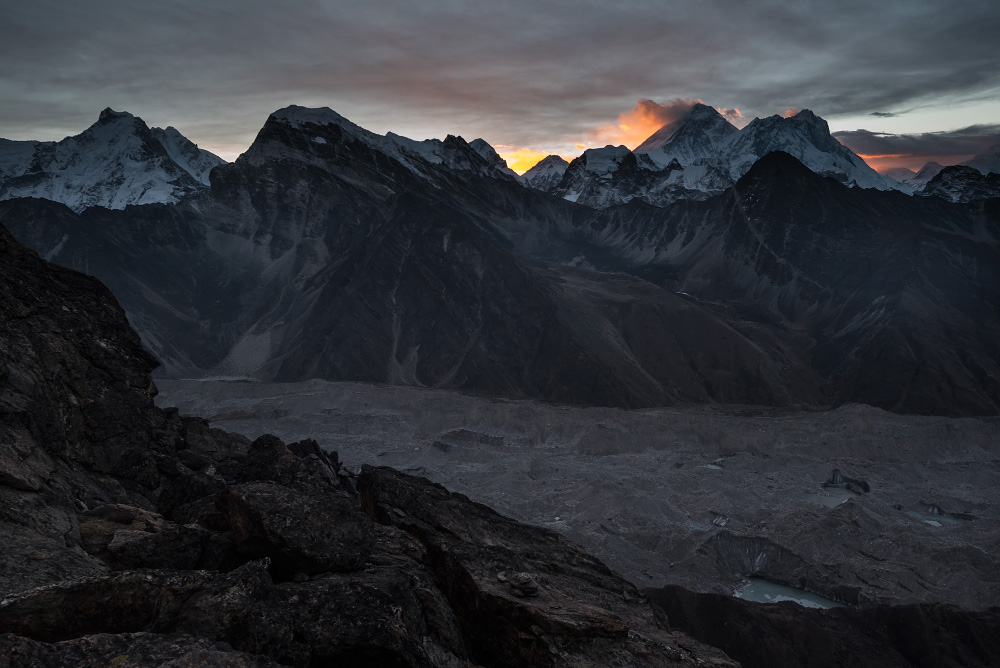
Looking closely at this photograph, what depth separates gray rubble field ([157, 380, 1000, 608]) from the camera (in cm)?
4488

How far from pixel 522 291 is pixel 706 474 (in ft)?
196

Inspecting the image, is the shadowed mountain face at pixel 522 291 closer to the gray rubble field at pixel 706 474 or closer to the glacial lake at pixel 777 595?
the gray rubble field at pixel 706 474

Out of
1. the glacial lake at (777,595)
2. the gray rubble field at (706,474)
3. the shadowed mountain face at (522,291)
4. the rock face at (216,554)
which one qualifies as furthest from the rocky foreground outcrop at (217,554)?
the shadowed mountain face at (522,291)

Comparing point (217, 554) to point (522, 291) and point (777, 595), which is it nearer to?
point (777, 595)

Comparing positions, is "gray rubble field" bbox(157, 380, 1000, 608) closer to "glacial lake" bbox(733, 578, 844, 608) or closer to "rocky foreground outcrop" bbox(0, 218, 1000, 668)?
"glacial lake" bbox(733, 578, 844, 608)

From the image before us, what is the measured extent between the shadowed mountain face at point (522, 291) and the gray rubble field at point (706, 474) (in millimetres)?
12580

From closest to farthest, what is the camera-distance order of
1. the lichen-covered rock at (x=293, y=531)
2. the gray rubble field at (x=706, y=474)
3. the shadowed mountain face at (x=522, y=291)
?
the lichen-covered rock at (x=293, y=531), the gray rubble field at (x=706, y=474), the shadowed mountain face at (x=522, y=291)

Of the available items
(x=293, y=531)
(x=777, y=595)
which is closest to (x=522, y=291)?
(x=777, y=595)

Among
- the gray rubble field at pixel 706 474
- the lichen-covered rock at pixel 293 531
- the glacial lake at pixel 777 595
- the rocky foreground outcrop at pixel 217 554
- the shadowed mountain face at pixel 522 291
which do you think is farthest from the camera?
the shadowed mountain face at pixel 522 291

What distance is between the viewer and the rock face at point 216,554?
9.83 meters

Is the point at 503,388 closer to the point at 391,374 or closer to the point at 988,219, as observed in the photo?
the point at 391,374

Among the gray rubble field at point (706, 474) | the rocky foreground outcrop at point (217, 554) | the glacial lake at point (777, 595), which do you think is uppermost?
the rocky foreground outcrop at point (217, 554)

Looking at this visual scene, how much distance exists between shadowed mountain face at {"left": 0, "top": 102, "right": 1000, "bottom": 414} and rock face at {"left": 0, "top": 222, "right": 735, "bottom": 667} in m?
78.0

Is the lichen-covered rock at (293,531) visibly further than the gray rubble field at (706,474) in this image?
No
